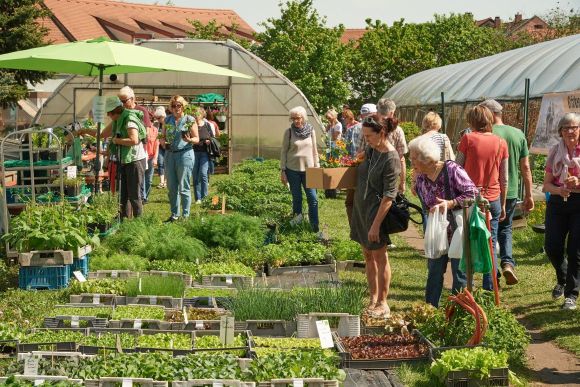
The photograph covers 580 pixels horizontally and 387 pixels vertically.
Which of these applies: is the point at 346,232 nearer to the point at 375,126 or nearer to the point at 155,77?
the point at 375,126

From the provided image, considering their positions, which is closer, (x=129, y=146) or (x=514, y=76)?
(x=129, y=146)

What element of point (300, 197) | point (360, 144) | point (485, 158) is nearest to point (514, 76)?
point (300, 197)

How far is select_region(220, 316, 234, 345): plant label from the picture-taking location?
6746 mm

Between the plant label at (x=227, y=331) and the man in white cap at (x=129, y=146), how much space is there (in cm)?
553

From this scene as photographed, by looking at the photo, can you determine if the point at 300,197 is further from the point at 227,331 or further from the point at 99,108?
the point at 227,331

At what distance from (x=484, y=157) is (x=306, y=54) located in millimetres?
30573

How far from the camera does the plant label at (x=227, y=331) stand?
22.1 ft

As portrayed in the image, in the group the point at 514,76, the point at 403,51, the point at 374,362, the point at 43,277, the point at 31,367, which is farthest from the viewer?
the point at 403,51

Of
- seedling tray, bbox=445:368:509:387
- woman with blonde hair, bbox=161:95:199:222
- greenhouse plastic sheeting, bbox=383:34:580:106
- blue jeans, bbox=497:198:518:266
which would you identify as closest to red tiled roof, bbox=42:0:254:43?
greenhouse plastic sheeting, bbox=383:34:580:106

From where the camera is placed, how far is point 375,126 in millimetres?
7805

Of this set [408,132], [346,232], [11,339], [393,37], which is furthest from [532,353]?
[393,37]

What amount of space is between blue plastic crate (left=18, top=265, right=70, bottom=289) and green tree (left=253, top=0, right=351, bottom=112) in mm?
28384

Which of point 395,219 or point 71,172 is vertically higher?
point 395,219

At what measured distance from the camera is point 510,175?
9.23m
